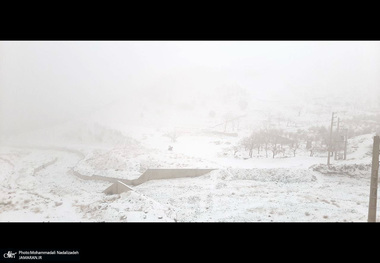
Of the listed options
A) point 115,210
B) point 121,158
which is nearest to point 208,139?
point 121,158

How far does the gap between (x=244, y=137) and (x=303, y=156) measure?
4612mm

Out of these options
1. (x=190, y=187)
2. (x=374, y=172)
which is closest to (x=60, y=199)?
(x=190, y=187)

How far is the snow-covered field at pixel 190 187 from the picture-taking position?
750 centimetres

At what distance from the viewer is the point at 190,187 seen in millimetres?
10570
